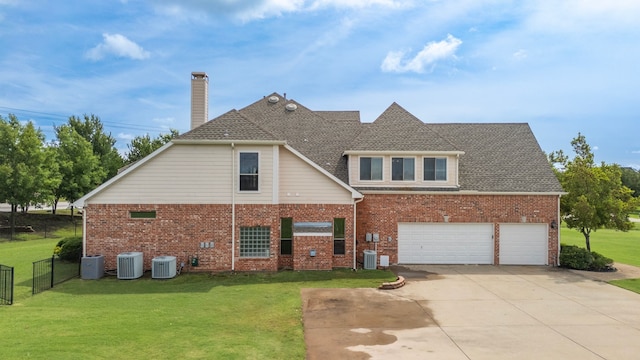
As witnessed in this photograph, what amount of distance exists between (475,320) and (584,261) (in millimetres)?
10561

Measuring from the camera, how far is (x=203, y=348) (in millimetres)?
8000

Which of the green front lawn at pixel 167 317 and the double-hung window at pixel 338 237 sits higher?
the double-hung window at pixel 338 237

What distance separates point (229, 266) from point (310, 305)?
5.60 metres

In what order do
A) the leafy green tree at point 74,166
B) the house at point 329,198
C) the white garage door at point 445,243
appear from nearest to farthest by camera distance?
the house at point 329,198
the white garage door at point 445,243
the leafy green tree at point 74,166

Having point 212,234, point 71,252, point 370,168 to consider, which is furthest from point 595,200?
point 71,252

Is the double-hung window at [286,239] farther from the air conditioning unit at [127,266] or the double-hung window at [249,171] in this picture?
the air conditioning unit at [127,266]

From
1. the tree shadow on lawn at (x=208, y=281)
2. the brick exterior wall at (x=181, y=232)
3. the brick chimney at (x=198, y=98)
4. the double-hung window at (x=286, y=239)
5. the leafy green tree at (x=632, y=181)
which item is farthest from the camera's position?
the leafy green tree at (x=632, y=181)

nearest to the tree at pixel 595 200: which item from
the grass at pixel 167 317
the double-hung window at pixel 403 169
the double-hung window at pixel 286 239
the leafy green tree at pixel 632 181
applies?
the double-hung window at pixel 403 169

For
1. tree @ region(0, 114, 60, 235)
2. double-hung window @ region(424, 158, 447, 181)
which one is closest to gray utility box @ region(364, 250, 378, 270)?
double-hung window @ region(424, 158, 447, 181)

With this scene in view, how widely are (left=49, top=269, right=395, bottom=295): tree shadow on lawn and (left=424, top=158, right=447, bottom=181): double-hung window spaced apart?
5179 mm

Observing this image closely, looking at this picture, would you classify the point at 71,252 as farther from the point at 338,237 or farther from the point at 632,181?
the point at 632,181

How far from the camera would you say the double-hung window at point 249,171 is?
16062 mm

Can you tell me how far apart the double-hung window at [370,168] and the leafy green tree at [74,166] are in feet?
95.5

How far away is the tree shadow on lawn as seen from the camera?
43.2 feet
